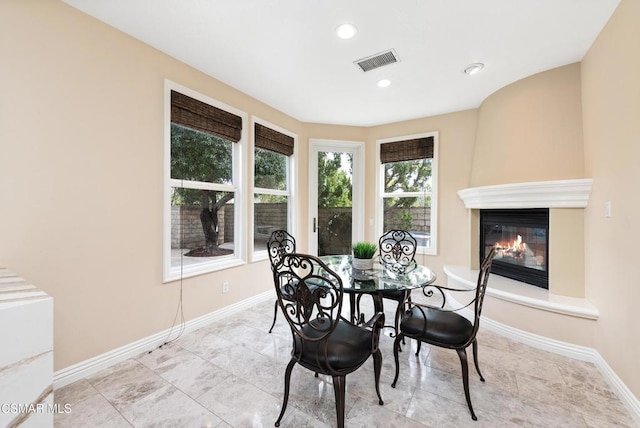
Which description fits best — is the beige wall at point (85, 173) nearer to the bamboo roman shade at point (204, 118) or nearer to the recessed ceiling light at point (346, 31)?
the bamboo roman shade at point (204, 118)

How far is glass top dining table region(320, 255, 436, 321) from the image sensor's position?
178 centimetres

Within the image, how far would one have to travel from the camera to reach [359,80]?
2906 mm

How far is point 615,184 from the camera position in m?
1.93

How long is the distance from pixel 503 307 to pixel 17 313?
11.6 ft

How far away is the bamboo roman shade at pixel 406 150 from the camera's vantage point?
395 cm

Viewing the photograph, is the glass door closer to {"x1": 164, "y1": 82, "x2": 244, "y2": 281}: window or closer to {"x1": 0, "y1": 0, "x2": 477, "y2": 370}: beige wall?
{"x1": 164, "y1": 82, "x2": 244, "y2": 281}: window

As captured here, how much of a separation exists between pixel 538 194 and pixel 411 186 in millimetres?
1773

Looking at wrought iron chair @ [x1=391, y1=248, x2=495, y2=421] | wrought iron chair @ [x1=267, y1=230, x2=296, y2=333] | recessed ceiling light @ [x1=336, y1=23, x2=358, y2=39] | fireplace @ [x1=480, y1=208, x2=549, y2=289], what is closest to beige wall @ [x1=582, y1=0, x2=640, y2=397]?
fireplace @ [x1=480, y1=208, x2=549, y2=289]

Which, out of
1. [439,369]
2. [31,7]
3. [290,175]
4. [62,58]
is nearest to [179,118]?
[62,58]

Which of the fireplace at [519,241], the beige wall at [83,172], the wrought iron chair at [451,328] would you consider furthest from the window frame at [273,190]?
the fireplace at [519,241]

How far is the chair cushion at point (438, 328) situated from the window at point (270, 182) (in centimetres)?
221

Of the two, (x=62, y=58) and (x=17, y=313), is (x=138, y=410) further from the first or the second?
(x=62, y=58)

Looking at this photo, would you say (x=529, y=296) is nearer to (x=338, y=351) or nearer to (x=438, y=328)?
(x=438, y=328)

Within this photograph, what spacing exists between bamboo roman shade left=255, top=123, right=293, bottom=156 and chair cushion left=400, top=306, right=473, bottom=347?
8.94 feet
